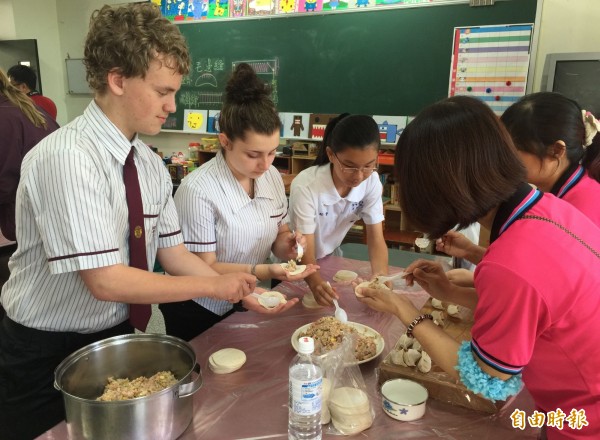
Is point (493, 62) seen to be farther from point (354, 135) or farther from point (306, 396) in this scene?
point (306, 396)

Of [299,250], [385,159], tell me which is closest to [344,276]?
[299,250]

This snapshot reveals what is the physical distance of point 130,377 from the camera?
1278mm

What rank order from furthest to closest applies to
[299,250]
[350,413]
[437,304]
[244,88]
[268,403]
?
1. [299,250]
2. [244,88]
3. [437,304]
4. [268,403]
5. [350,413]

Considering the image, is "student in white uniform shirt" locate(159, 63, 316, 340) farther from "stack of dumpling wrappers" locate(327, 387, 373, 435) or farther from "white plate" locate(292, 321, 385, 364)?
"stack of dumpling wrappers" locate(327, 387, 373, 435)

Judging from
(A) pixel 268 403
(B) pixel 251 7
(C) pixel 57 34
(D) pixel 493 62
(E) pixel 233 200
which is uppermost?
(B) pixel 251 7

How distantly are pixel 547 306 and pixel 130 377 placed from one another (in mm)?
1072

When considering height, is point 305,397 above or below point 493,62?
below

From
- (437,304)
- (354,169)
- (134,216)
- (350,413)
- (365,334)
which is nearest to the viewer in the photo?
(350,413)

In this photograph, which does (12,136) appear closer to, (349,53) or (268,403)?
(268,403)

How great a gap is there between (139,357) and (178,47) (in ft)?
2.90

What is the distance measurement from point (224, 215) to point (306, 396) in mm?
969

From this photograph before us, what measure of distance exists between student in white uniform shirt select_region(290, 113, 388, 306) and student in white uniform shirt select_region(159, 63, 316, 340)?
287mm

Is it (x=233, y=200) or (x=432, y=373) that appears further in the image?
(x=233, y=200)

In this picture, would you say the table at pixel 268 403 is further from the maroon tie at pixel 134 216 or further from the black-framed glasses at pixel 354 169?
the black-framed glasses at pixel 354 169
